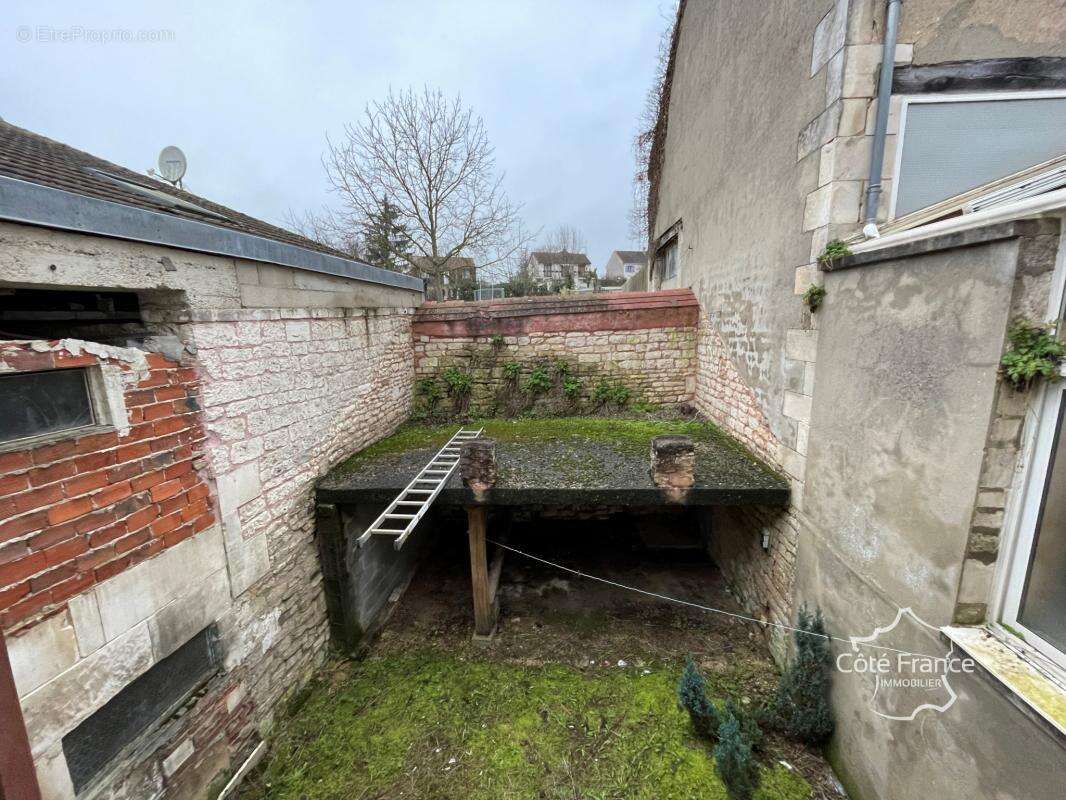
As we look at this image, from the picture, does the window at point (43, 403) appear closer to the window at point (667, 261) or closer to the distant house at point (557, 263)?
the window at point (667, 261)

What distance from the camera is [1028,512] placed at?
6.78 ft

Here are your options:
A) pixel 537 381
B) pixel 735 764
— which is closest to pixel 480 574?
pixel 735 764

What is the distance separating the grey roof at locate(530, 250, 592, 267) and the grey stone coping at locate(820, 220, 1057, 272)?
3807 cm

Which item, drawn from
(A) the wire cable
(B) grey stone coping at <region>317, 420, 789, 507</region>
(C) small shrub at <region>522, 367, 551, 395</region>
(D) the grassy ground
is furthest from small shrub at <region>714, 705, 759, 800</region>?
(C) small shrub at <region>522, 367, 551, 395</region>

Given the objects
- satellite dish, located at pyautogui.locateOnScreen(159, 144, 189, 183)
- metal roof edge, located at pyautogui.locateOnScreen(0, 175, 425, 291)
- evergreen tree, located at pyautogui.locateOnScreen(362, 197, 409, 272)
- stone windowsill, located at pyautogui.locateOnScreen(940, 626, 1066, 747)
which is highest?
evergreen tree, located at pyautogui.locateOnScreen(362, 197, 409, 272)

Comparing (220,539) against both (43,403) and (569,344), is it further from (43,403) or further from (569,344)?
(569,344)

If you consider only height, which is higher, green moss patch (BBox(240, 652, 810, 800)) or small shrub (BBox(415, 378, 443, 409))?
small shrub (BBox(415, 378, 443, 409))

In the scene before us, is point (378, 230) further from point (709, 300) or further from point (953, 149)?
point (953, 149)

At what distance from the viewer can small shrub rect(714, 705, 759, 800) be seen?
3.00 m

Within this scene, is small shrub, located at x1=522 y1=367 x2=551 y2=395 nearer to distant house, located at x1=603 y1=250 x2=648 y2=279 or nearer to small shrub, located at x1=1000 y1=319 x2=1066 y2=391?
small shrub, located at x1=1000 y1=319 x2=1066 y2=391

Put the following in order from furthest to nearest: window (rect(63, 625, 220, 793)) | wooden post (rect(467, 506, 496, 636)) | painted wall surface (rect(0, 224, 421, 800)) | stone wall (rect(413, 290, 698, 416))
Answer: stone wall (rect(413, 290, 698, 416)) → wooden post (rect(467, 506, 496, 636)) → window (rect(63, 625, 220, 793)) → painted wall surface (rect(0, 224, 421, 800))

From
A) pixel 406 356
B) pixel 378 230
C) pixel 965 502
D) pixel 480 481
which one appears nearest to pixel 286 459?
pixel 480 481

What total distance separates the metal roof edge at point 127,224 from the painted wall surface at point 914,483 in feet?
15.3

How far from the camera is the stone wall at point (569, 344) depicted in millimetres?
→ 7051
